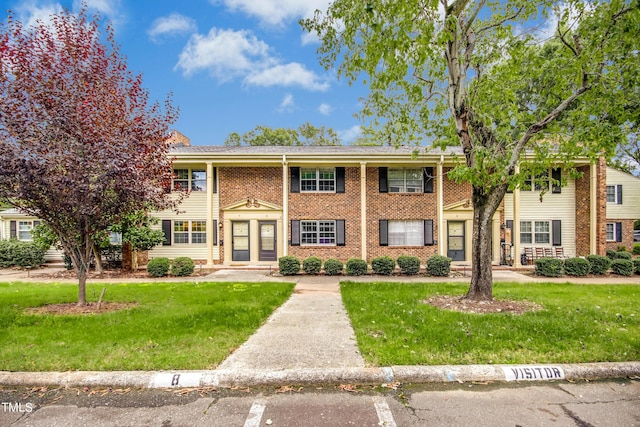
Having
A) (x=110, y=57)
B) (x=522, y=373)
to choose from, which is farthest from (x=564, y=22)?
(x=110, y=57)

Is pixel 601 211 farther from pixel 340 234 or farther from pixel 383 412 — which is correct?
pixel 383 412

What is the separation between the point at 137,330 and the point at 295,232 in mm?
10197

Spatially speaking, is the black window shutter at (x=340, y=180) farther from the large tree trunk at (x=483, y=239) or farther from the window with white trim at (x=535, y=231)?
the window with white trim at (x=535, y=231)

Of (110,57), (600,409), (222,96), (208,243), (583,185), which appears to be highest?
(222,96)

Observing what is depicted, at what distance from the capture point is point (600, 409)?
11.0ft

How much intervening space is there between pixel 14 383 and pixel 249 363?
8.75 feet

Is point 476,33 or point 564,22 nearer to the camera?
point 564,22

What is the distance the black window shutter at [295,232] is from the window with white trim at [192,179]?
15.2ft

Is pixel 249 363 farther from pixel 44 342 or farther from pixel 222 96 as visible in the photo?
pixel 222 96

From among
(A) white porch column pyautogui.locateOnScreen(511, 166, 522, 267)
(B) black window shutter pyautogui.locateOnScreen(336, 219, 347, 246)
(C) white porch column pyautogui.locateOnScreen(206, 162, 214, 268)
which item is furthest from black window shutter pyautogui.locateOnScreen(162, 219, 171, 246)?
(A) white porch column pyautogui.locateOnScreen(511, 166, 522, 267)

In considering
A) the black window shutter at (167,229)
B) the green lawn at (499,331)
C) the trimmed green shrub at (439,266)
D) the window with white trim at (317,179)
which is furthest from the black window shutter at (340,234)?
the black window shutter at (167,229)

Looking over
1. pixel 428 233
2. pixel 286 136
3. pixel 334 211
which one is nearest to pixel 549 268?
pixel 428 233

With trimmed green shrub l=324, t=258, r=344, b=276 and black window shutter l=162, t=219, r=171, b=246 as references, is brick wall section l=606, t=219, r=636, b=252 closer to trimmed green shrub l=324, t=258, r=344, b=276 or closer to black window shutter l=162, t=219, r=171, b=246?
trimmed green shrub l=324, t=258, r=344, b=276

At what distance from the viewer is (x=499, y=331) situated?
17.9ft
